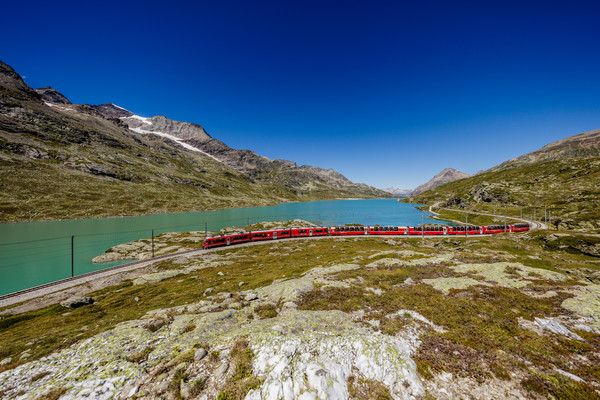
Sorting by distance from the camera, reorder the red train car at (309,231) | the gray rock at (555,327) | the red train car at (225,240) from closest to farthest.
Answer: the gray rock at (555,327) → the red train car at (225,240) → the red train car at (309,231)

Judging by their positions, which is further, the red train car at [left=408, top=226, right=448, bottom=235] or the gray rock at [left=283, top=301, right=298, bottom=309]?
the red train car at [left=408, top=226, right=448, bottom=235]

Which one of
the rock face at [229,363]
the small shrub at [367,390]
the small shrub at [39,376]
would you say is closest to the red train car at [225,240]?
the rock face at [229,363]

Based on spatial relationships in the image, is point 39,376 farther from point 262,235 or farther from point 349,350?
point 262,235

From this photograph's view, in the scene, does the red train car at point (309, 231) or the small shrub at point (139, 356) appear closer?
the small shrub at point (139, 356)

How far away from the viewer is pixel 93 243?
7600 centimetres

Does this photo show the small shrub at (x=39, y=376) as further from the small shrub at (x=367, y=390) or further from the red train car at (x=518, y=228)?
the red train car at (x=518, y=228)

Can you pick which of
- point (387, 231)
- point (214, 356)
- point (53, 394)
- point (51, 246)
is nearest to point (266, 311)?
point (214, 356)

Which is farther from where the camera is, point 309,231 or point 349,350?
point 309,231

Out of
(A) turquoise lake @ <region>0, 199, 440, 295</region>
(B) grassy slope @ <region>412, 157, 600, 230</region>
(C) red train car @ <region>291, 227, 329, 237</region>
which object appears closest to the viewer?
(A) turquoise lake @ <region>0, 199, 440, 295</region>

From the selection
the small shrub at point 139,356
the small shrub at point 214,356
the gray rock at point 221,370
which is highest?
the gray rock at point 221,370

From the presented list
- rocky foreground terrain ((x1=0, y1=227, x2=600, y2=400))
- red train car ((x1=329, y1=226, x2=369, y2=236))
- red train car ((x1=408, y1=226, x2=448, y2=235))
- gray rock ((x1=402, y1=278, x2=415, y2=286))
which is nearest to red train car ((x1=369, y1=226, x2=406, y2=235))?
red train car ((x1=329, y1=226, x2=369, y2=236))

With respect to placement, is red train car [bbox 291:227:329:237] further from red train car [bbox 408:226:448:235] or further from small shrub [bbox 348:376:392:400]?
small shrub [bbox 348:376:392:400]

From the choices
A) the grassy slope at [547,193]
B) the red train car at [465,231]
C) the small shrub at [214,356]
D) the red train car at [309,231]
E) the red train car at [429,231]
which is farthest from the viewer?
the grassy slope at [547,193]

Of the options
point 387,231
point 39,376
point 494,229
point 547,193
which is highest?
point 547,193
